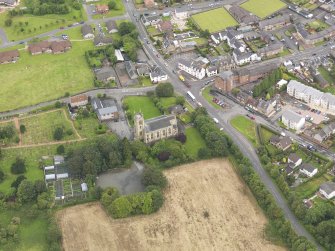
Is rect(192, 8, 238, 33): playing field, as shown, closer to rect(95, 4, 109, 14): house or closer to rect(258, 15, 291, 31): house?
rect(258, 15, 291, 31): house

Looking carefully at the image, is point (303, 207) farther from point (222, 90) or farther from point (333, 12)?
point (333, 12)

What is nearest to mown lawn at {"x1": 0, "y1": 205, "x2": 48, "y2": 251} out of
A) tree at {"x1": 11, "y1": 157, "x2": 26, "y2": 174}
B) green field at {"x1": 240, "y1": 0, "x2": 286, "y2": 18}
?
tree at {"x1": 11, "y1": 157, "x2": 26, "y2": 174}

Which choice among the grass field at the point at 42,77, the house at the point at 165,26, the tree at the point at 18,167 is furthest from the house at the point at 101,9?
the tree at the point at 18,167

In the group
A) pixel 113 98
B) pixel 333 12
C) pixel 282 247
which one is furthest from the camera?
pixel 333 12

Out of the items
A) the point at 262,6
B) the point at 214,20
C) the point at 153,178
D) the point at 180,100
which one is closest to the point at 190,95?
the point at 180,100

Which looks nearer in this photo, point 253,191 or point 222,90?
point 253,191

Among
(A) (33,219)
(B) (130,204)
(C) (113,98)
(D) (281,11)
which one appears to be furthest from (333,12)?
(A) (33,219)
